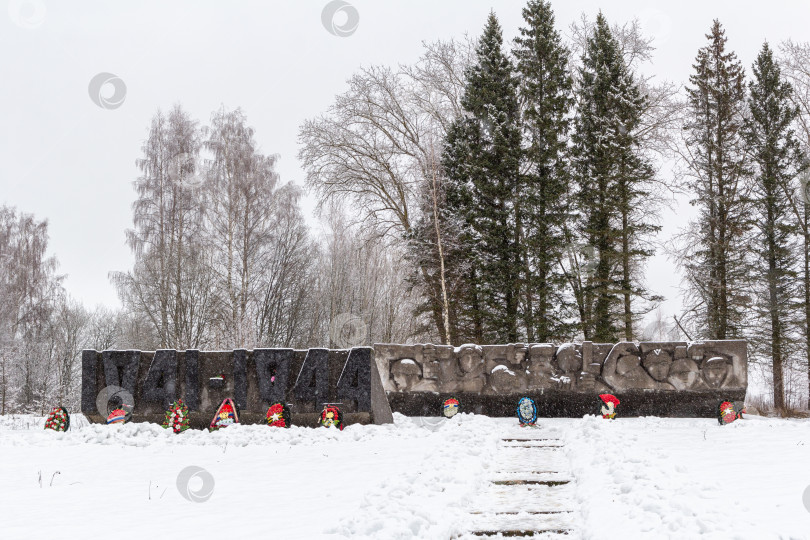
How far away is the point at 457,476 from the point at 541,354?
652 centimetres

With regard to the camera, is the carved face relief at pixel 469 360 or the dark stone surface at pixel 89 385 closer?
the dark stone surface at pixel 89 385

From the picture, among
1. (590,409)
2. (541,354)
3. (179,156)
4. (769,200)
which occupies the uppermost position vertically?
(179,156)

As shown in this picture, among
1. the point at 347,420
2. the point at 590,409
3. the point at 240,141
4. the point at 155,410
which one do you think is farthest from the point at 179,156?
the point at 590,409

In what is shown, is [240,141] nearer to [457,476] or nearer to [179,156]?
[179,156]

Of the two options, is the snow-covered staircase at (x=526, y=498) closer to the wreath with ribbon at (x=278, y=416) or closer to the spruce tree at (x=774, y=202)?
the wreath with ribbon at (x=278, y=416)

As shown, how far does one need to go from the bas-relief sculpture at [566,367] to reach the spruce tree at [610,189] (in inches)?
306

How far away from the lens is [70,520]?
4785mm

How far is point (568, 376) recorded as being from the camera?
1196 cm

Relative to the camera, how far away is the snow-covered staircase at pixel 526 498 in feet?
14.8

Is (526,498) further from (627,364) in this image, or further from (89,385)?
(89,385)

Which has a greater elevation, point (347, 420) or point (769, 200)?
point (769, 200)

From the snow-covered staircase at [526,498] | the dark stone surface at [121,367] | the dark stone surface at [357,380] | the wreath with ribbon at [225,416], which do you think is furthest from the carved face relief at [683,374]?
the dark stone surface at [121,367]

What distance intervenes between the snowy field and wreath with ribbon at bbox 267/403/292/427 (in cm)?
49

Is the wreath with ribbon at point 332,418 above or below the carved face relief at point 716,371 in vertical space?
below
